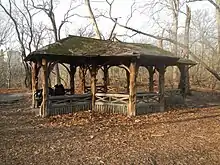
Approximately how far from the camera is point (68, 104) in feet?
53.0

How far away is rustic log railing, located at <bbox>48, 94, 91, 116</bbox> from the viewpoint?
50.1ft

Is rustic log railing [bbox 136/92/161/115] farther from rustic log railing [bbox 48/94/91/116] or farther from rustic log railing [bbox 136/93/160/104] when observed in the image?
rustic log railing [bbox 48/94/91/116]

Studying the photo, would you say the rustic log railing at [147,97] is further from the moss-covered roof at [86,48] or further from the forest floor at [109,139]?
the moss-covered roof at [86,48]

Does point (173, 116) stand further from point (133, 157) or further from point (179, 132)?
point (133, 157)

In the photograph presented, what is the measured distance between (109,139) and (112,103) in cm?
648

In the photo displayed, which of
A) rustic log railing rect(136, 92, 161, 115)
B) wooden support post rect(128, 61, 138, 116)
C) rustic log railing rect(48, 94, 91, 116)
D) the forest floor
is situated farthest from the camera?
rustic log railing rect(136, 92, 161, 115)

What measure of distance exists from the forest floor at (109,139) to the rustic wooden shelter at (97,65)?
1023 millimetres

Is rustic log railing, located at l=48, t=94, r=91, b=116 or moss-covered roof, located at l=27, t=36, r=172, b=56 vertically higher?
moss-covered roof, located at l=27, t=36, r=172, b=56

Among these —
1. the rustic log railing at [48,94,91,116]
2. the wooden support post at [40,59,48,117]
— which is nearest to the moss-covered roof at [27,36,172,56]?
the wooden support post at [40,59,48,117]

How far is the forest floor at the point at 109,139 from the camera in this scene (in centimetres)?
774

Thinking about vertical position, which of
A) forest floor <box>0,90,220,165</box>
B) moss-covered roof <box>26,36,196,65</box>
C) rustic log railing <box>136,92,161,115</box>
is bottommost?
forest floor <box>0,90,220,165</box>

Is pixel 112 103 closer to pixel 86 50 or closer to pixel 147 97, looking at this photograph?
pixel 147 97

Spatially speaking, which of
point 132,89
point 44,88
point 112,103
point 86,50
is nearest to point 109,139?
point 132,89

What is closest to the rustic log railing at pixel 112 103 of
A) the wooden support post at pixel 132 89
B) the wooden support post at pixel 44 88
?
the wooden support post at pixel 132 89
